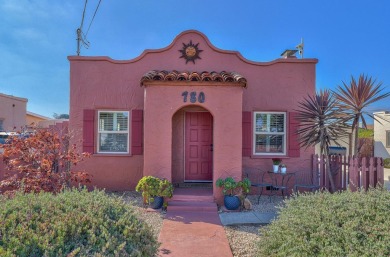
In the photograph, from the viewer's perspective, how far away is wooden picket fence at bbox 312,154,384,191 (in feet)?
22.0

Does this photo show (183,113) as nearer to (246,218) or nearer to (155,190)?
(155,190)

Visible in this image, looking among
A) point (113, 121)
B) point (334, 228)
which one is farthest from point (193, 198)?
point (334, 228)

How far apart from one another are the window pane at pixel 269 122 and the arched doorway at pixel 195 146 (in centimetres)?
162

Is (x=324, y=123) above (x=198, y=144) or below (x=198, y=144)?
above

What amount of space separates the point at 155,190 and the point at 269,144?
4.24 metres

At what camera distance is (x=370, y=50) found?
1582 centimetres

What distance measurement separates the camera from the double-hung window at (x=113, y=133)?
29.0 feet

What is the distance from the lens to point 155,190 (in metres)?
6.83

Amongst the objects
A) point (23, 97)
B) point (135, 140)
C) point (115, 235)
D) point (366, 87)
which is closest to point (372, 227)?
point (115, 235)

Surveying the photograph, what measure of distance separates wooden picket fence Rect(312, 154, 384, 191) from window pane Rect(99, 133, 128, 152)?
6381 millimetres

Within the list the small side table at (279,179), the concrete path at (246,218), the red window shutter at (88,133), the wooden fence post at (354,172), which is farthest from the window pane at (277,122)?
the red window shutter at (88,133)

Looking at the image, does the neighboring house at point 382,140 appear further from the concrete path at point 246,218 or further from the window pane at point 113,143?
the window pane at point 113,143

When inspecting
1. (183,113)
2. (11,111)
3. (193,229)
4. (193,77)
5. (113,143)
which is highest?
(11,111)

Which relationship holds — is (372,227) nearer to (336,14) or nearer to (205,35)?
(205,35)
